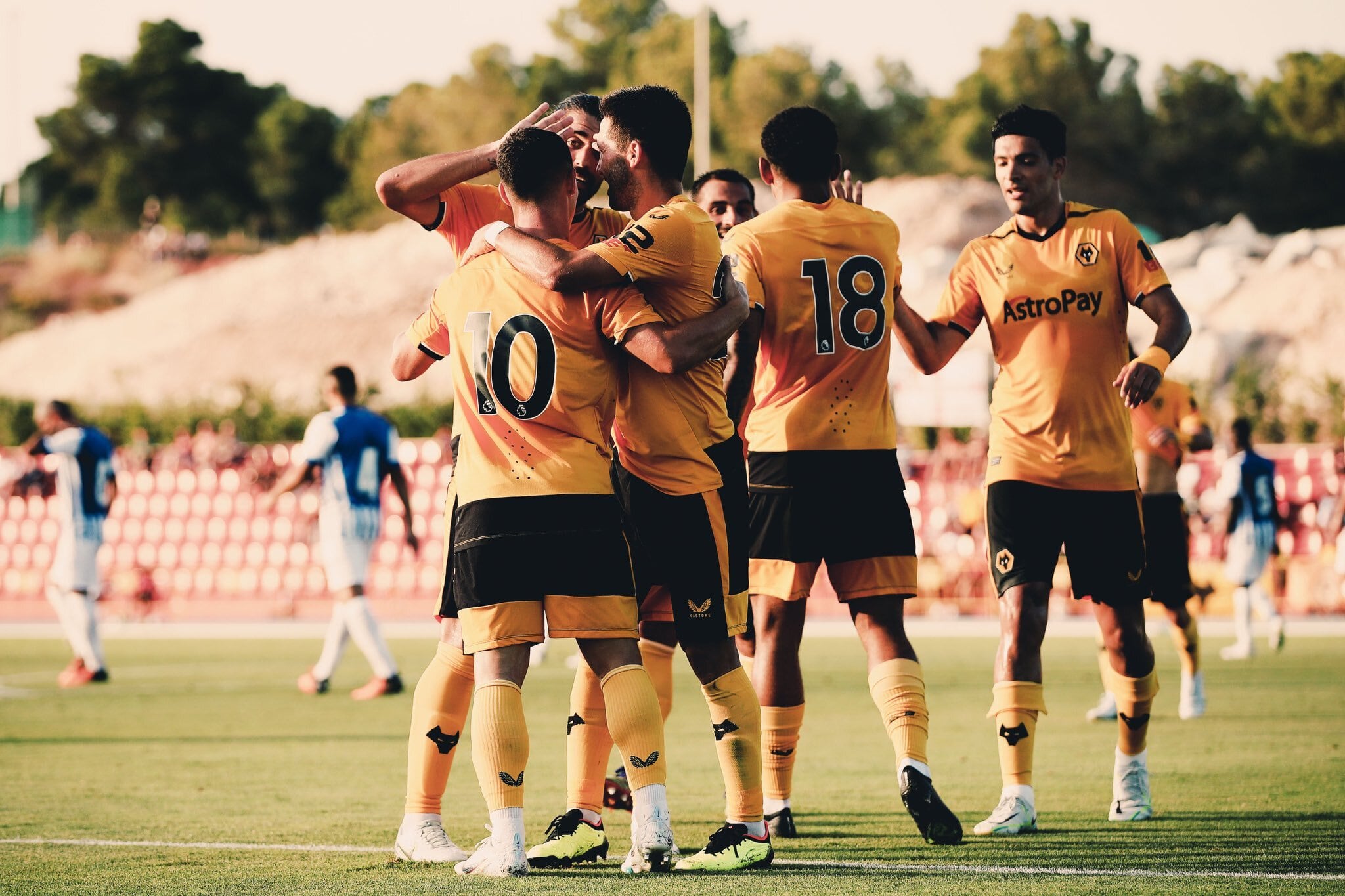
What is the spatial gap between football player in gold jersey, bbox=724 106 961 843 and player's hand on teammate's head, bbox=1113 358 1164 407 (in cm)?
88

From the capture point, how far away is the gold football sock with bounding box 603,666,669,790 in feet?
16.4

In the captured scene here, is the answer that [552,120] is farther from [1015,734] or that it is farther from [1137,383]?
[1015,734]

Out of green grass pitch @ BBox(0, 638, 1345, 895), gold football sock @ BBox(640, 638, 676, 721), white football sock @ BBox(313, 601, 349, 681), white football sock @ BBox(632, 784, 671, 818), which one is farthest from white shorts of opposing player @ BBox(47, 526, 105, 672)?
white football sock @ BBox(632, 784, 671, 818)

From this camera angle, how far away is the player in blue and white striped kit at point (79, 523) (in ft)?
45.3

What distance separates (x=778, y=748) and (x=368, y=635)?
6.68 meters

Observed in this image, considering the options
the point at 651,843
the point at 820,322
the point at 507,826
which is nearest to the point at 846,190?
the point at 820,322

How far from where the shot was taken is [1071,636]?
62.6ft

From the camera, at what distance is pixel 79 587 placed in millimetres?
13812

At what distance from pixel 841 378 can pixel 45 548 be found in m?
25.7

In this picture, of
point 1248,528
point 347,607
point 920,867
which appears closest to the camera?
point 920,867

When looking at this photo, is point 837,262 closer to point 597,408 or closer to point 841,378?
point 841,378

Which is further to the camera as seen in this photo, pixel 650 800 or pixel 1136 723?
pixel 1136 723

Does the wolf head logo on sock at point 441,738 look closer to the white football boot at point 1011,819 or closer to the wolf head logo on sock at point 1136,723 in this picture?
the white football boot at point 1011,819

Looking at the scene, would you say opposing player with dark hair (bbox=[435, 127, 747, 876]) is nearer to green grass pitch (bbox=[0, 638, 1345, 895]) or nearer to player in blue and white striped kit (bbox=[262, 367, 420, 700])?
green grass pitch (bbox=[0, 638, 1345, 895])
